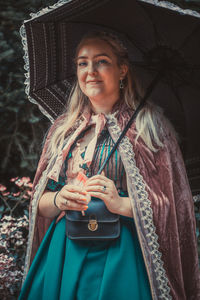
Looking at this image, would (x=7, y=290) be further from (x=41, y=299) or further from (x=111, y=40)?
(x=111, y=40)

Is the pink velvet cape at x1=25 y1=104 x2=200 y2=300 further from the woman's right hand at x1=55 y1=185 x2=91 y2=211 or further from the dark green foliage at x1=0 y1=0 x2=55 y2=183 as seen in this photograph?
the dark green foliage at x1=0 y1=0 x2=55 y2=183

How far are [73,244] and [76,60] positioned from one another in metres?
0.77

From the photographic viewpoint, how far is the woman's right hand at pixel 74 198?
1298 millimetres

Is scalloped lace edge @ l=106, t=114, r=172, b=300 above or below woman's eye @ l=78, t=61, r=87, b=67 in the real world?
below

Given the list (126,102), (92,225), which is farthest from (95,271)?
(126,102)

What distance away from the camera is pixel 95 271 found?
135 centimetres

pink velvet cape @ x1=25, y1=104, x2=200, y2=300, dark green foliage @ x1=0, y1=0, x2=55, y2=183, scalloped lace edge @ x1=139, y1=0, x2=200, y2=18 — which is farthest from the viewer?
dark green foliage @ x1=0, y1=0, x2=55, y2=183

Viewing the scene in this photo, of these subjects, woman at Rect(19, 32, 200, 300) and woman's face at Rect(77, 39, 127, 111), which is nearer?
woman at Rect(19, 32, 200, 300)

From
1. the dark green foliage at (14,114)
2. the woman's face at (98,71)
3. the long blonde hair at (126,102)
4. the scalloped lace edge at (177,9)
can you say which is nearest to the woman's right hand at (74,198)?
the long blonde hair at (126,102)

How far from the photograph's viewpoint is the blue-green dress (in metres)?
1.32


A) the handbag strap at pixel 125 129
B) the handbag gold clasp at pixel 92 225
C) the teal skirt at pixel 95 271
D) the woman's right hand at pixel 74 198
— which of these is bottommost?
the teal skirt at pixel 95 271

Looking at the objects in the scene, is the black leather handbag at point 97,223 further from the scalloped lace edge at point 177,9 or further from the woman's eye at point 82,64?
the scalloped lace edge at point 177,9

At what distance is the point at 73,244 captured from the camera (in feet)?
4.62

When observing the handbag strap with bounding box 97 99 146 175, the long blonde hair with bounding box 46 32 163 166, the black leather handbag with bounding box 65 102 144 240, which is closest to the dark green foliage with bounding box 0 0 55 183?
the long blonde hair with bounding box 46 32 163 166
